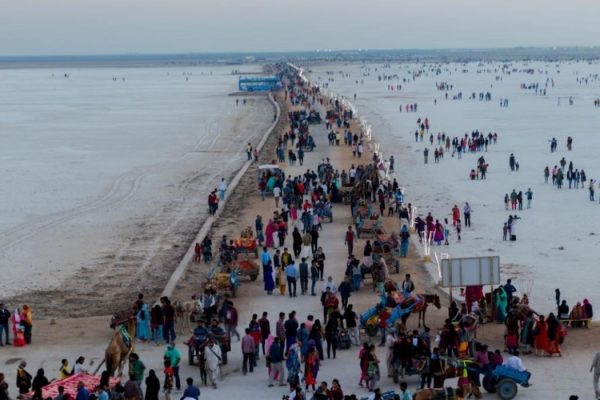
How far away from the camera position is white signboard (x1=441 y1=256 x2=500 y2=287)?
16.6 m

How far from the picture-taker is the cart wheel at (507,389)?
13.3 m

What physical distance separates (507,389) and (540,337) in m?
2.00

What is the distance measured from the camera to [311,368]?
45.8 ft

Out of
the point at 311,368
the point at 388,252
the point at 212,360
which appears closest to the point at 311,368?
the point at 311,368

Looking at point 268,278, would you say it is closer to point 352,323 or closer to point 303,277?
point 303,277

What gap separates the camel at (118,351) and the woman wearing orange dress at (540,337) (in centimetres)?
600

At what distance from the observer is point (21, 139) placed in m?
55.8

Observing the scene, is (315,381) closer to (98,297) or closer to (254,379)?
(254,379)

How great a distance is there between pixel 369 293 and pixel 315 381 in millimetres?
5402

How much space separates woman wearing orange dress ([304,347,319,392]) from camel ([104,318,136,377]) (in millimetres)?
2649

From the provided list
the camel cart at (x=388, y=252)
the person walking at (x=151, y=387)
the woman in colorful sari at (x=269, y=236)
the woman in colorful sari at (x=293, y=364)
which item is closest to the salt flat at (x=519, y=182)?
the camel cart at (x=388, y=252)

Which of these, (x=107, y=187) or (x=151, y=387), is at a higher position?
(x=151, y=387)

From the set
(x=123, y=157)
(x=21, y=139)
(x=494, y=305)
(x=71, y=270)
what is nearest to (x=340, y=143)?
(x=123, y=157)

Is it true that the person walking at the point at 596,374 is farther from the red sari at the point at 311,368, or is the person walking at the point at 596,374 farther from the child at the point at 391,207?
the child at the point at 391,207
